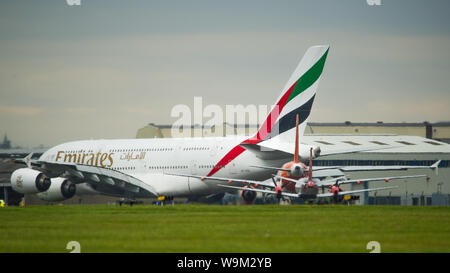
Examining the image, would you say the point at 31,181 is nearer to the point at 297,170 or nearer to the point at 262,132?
the point at 262,132

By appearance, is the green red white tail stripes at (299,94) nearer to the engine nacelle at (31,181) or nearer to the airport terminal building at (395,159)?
the airport terminal building at (395,159)

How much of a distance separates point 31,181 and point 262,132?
19971 millimetres

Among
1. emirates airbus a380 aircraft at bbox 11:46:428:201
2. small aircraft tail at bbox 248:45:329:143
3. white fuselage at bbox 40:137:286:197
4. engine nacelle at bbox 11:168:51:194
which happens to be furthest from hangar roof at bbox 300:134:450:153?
engine nacelle at bbox 11:168:51:194

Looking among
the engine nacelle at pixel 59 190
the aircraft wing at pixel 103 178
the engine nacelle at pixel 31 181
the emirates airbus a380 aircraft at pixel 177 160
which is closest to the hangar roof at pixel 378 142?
the emirates airbus a380 aircraft at pixel 177 160

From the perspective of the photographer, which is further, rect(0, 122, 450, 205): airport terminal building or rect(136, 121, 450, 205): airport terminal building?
rect(136, 121, 450, 205): airport terminal building

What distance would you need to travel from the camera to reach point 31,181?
227ft

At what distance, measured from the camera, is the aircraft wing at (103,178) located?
7188cm

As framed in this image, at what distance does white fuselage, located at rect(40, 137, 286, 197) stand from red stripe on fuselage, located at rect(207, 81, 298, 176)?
0.34ft

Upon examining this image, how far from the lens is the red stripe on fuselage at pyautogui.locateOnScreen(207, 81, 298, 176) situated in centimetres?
6600

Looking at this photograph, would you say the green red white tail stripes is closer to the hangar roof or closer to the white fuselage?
the white fuselage

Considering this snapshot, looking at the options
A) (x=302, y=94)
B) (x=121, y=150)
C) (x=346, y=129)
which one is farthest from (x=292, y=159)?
(x=346, y=129)

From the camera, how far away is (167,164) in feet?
242
